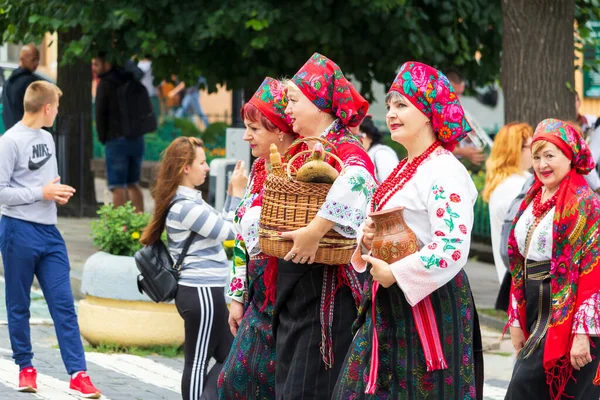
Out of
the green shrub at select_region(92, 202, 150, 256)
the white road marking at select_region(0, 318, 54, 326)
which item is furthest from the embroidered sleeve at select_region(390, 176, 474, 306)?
the white road marking at select_region(0, 318, 54, 326)

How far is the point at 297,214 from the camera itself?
195 inches

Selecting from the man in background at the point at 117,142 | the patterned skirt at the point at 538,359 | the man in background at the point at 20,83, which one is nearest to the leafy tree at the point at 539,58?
the man in background at the point at 117,142

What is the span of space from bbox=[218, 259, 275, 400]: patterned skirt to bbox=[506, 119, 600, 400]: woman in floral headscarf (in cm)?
112

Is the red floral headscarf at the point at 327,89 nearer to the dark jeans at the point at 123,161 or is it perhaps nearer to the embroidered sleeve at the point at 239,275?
the embroidered sleeve at the point at 239,275

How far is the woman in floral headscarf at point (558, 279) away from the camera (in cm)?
542

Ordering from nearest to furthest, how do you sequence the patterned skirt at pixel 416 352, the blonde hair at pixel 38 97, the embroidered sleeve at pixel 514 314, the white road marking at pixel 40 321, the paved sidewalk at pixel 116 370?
the patterned skirt at pixel 416 352 → the embroidered sleeve at pixel 514 314 → the blonde hair at pixel 38 97 → the paved sidewalk at pixel 116 370 → the white road marking at pixel 40 321

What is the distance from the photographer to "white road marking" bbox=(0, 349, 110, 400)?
7.42m

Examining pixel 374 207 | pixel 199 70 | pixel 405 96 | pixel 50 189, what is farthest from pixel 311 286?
pixel 199 70

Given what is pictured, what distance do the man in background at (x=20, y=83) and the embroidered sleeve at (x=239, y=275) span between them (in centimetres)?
896

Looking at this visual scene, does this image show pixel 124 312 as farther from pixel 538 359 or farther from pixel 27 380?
pixel 538 359

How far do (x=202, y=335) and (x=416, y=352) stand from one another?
2.40 meters

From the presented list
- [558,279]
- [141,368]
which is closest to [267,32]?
[141,368]

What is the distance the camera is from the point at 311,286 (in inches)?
201

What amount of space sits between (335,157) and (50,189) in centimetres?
296
